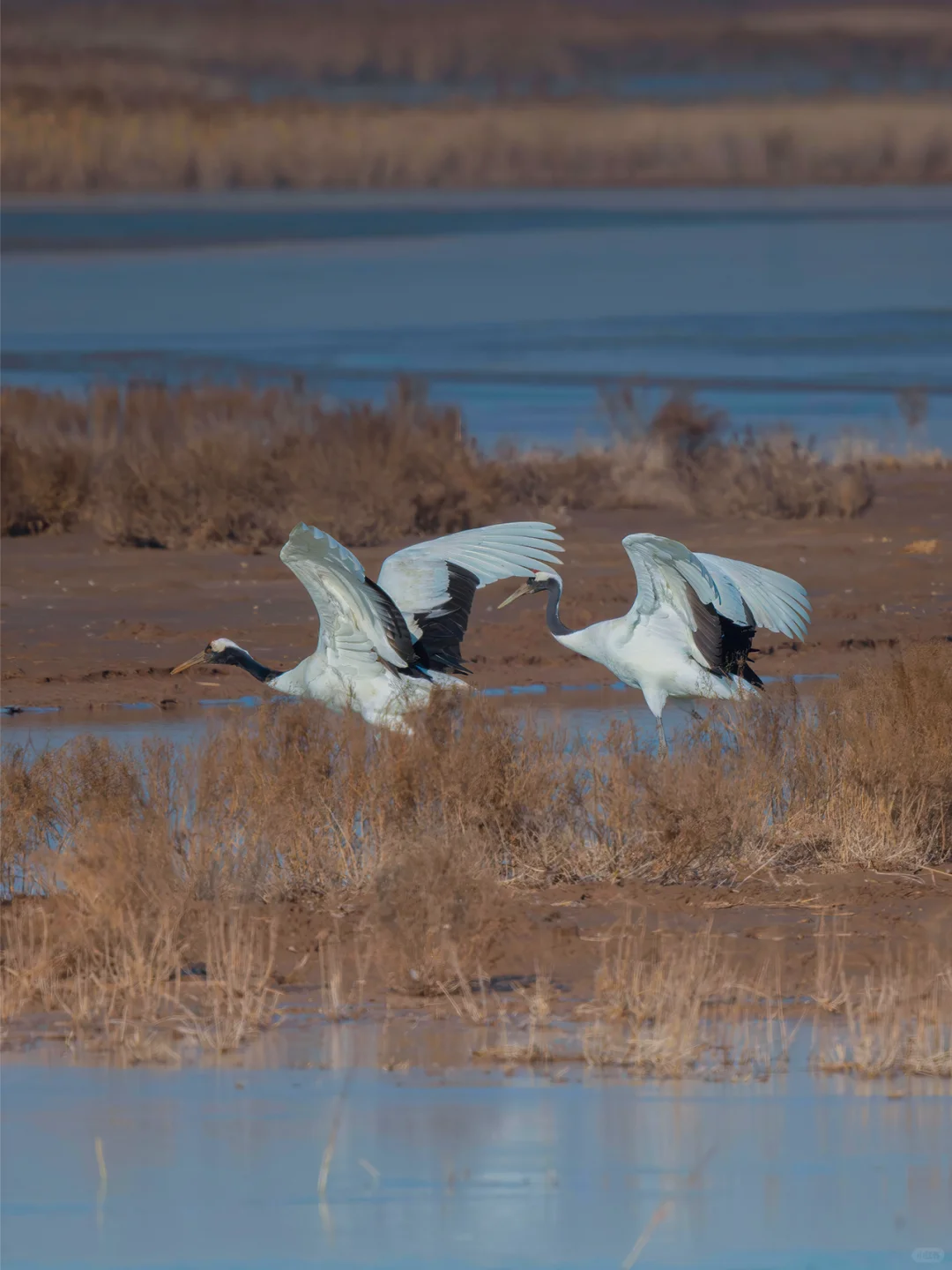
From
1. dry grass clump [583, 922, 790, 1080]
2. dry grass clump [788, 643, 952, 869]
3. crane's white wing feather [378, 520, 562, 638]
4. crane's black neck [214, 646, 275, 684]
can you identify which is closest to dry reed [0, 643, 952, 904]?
dry grass clump [788, 643, 952, 869]

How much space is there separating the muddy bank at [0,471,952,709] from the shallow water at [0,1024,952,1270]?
22.3 feet

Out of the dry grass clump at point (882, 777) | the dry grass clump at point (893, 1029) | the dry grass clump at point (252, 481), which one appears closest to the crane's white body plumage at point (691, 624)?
the dry grass clump at point (882, 777)

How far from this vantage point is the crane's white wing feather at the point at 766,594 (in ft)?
37.8

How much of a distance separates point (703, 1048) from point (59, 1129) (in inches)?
74.1

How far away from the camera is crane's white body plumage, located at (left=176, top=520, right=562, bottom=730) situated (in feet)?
34.9

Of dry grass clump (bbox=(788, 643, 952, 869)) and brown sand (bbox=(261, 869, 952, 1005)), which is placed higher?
dry grass clump (bbox=(788, 643, 952, 869))

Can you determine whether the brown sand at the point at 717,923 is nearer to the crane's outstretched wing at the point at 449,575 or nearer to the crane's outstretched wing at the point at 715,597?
the crane's outstretched wing at the point at 715,597

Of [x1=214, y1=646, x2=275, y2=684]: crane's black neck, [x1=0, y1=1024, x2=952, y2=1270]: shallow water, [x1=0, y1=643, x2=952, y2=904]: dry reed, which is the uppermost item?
[x1=214, y1=646, x2=275, y2=684]: crane's black neck

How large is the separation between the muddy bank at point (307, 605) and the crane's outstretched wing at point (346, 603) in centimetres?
291

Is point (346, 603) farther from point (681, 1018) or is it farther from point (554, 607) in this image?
point (681, 1018)

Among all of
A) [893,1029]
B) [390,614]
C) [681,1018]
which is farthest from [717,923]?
[390,614]

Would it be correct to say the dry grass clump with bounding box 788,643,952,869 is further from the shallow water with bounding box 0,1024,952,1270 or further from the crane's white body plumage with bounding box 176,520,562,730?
the shallow water with bounding box 0,1024,952,1270

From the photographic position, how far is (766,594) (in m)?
11.6

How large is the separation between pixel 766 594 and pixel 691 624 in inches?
14.7
